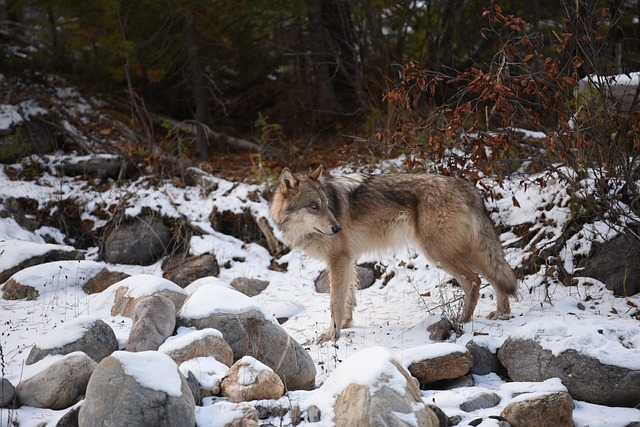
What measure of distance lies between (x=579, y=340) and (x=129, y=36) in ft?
34.5

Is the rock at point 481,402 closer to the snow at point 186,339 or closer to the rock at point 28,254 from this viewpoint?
the snow at point 186,339

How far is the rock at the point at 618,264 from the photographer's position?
6.39m

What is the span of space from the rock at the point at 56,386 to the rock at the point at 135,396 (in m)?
0.62

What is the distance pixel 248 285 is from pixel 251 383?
12.7 feet

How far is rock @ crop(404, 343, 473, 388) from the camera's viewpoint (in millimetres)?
4996

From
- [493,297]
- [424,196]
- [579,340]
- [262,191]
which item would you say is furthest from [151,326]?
[262,191]

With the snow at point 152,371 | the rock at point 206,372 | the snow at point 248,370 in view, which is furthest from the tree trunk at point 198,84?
the snow at point 152,371

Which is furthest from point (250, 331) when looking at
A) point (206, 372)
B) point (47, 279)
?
point (47, 279)

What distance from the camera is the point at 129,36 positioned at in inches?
469

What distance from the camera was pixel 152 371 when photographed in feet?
13.1

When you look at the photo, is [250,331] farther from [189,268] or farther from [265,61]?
[265,61]

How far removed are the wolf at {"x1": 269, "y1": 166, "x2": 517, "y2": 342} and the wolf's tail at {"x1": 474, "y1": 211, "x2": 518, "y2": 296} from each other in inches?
0.4

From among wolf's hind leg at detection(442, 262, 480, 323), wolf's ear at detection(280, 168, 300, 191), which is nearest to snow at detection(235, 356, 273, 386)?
wolf's ear at detection(280, 168, 300, 191)

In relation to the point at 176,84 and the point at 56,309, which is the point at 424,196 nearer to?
the point at 56,309
